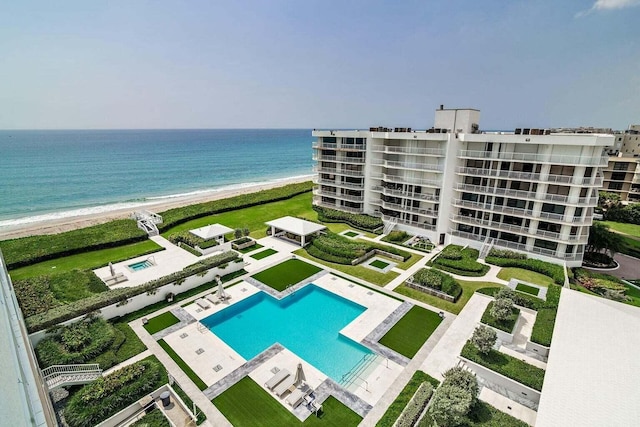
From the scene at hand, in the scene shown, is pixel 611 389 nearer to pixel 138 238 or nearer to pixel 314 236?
pixel 314 236

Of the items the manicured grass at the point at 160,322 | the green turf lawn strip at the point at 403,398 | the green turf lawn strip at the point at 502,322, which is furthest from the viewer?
the manicured grass at the point at 160,322

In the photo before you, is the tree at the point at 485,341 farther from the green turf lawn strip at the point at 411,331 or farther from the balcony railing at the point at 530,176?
the balcony railing at the point at 530,176

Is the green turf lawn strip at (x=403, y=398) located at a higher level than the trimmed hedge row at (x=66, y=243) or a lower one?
lower

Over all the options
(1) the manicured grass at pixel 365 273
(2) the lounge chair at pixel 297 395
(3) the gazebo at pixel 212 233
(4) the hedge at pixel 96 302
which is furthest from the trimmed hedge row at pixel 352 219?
(2) the lounge chair at pixel 297 395

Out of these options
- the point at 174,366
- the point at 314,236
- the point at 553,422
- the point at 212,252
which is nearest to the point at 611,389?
the point at 553,422

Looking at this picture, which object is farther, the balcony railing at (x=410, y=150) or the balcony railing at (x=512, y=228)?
the balcony railing at (x=410, y=150)

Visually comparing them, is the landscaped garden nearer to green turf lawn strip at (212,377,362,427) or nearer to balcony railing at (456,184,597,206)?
balcony railing at (456,184,597,206)

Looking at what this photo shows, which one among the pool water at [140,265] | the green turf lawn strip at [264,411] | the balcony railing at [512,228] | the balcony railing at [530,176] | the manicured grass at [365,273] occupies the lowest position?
the green turf lawn strip at [264,411]
